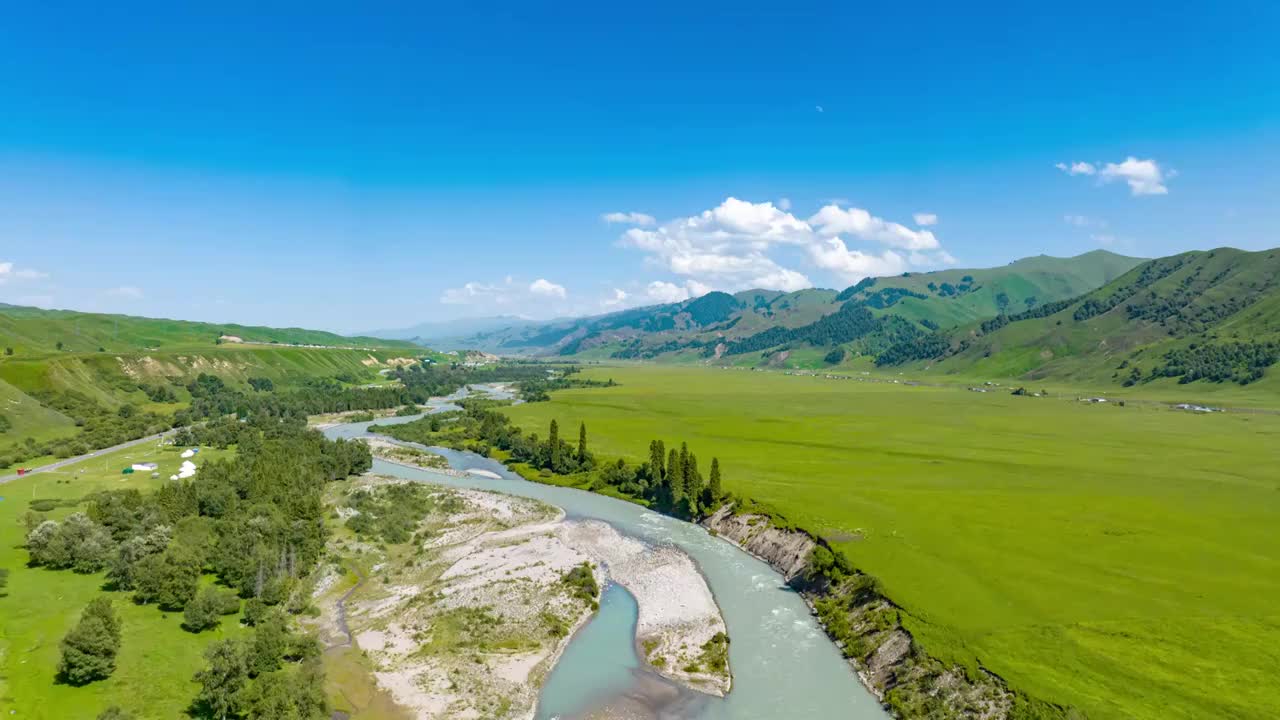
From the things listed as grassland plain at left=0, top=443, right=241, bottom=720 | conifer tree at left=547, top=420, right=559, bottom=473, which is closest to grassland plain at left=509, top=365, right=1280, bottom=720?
conifer tree at left=547, top=420, right=559, bottom=473

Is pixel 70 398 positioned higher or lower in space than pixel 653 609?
higher

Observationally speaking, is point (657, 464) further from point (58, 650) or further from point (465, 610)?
point (58, 650)

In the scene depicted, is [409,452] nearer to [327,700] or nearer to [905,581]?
[327,700]

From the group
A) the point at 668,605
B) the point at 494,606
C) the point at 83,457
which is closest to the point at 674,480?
the point at 668,605

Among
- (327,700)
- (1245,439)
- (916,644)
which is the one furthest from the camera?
(1245,439)

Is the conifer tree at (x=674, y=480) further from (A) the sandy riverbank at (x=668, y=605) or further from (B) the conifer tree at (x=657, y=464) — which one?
(A) the sandy riverbank at (x=668, y=605)

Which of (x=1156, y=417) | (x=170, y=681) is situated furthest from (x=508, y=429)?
(x=1156, y=417)
